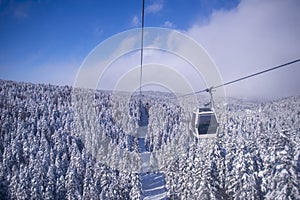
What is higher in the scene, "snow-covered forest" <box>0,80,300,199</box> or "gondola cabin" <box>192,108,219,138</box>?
"gondola cabin" <box>192,108,219,138</box>

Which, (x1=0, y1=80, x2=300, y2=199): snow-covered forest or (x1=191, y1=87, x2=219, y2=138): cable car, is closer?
(x1=191, y1=87, x2=219, y2=138): cable car

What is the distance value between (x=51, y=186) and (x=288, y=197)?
32.3 m

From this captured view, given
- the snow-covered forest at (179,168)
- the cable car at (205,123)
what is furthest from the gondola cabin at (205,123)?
the snow-covered forest at (179,168)

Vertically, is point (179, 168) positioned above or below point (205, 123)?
below

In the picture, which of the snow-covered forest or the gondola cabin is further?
the snow-covered forest

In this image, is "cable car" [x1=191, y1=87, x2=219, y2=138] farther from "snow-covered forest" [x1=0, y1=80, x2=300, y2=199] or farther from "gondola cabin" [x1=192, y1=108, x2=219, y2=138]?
"snow-covered forest" [x1=0, y1=80, x2=300, y2=199]

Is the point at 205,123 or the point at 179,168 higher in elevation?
the point at 205,123

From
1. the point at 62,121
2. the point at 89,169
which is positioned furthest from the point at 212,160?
the point at 62,121

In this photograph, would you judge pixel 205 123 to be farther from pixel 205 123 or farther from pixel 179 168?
pixel 179 168

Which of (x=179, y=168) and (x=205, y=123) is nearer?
(x=205, y=123)

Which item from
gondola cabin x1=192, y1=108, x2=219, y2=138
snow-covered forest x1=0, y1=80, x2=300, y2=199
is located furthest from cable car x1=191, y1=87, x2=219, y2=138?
snow-covered forest x1=0, y1=80, x2=300, y2=199

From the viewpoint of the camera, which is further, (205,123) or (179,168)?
(179,168)

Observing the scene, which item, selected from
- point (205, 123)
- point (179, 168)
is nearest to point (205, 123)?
point (205, 123)

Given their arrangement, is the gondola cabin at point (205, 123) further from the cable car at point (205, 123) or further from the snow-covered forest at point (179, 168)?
the snow-covered forest at point (179, 168)
